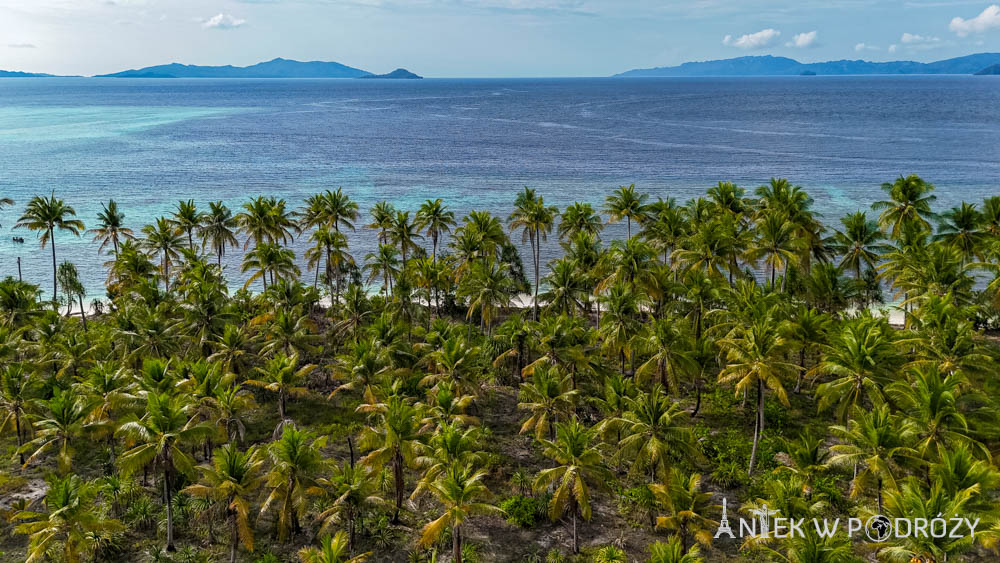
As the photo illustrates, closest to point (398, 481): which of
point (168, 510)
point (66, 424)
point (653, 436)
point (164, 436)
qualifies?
point (168, 510)

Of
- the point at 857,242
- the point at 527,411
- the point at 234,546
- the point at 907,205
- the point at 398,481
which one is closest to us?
the point at 234,546

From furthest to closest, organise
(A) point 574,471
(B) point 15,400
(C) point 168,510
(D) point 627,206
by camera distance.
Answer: (D) point 627,206 < (B) point 15,400 < (C) point 168,510 < (A) point 574,471

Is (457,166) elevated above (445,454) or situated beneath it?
elevated above

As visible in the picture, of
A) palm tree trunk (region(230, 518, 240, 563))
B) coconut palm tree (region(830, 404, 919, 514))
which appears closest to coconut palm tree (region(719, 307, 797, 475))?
coconut palm tree (region(830, 404, 919, 514))

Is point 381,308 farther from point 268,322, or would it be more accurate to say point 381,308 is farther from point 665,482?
point 665,482

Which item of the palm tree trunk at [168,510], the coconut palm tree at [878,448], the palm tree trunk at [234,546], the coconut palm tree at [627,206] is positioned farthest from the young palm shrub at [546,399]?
the coconut palm tree at [627,206]

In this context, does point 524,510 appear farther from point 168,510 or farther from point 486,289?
point 486,289

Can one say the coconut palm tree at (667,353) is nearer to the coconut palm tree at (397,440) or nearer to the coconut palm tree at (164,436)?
the coconut palm tree at (397,440)

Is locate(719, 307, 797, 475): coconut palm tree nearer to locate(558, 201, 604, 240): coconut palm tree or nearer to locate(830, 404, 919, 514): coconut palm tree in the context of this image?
locate(830, 404, 919, 514): coconut palm tree
